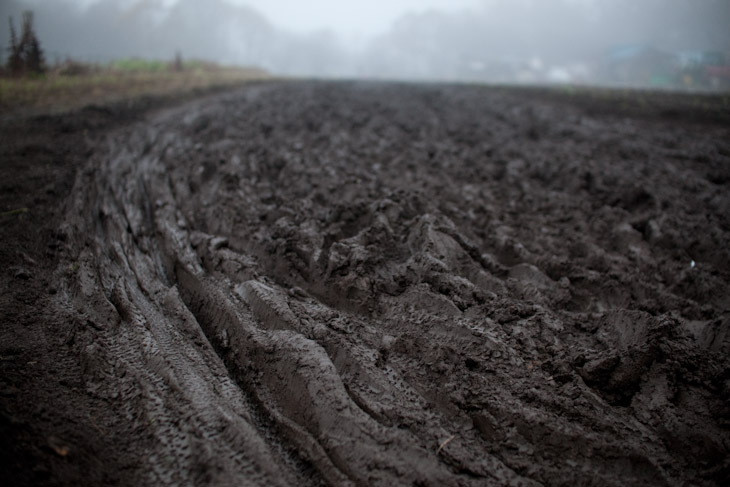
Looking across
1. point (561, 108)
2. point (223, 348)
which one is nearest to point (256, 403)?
point (223, 348)

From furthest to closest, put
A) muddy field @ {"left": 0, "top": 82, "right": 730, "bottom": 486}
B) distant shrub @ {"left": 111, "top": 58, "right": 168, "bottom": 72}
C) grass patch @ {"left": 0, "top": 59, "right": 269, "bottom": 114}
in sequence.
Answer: distant shrub @ {"left": 111, "top": 58, "right": 168, "bottom": 72}
grass patch @ {"left": 0, "top": 59, "right": 269, "bottom": 114}
muddy field @ {"left": 0, "top": 82, "right": 730, "bottom": 486}

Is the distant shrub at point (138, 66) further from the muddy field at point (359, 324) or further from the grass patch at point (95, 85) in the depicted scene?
the muddy field at point (359, 324)

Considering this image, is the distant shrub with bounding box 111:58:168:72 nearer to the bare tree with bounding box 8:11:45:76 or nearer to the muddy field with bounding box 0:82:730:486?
the bare tree with bounding box 8:11:45:76

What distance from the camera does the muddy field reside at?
2125 mm

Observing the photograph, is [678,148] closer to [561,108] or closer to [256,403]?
[561,108]

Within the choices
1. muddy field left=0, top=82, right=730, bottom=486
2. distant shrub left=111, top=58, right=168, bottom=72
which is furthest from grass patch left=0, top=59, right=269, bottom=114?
muddy field left=0, top=82, right=730, bottom=486

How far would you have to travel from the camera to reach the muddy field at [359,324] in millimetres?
2125

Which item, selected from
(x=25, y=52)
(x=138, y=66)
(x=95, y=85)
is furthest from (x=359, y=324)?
(x=138, y=66)

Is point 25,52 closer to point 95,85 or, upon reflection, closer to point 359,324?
point 95,85

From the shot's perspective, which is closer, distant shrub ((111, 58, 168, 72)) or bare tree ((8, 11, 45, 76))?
bare tree ((8, 11, 45, 76))

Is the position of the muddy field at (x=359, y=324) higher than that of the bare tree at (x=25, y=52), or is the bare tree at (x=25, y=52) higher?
the bare tree at (x=25, y=52)

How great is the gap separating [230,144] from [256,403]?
5.19 meters

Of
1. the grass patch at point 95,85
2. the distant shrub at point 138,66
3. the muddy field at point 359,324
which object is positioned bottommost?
the muddy field at point 359,324

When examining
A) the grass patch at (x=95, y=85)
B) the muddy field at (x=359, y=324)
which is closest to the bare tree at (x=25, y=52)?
the grass patch at (x=95, y=85)
